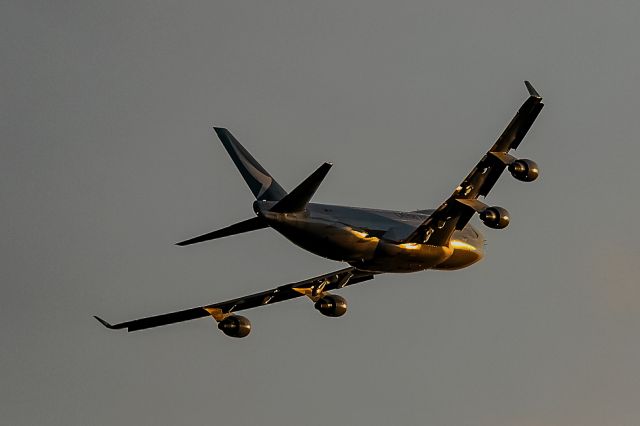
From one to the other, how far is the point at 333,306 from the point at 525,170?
11.2 meters

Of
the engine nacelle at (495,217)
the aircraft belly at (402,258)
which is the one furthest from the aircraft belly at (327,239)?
the engine nacelle at (495,217)

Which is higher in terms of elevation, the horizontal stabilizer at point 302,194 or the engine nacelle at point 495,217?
the engine nacelle at point 495,217

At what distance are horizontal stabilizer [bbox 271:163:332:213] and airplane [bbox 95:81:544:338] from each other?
1.6 inches

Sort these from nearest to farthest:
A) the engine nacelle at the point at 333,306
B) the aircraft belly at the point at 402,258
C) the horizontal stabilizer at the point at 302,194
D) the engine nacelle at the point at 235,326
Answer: the horizontal stabilizer at the point at 302,194, the aircraft belly at the point at 402,258, the engine nacelle at the point at 333,306, the engine nacelle at the point at 235,326

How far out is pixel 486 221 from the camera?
64875 mm

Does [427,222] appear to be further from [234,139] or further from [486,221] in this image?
[234,139]

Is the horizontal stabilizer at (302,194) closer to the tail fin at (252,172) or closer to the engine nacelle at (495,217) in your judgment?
the tail fin at (252,172)

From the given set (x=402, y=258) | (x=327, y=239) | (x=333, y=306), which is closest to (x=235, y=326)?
(x=333, y=306)

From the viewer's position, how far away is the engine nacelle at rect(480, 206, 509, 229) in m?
64.6

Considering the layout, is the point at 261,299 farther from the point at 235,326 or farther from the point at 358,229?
the point at 358,229

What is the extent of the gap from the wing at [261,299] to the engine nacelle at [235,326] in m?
0.45

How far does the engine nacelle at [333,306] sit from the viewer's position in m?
69.3

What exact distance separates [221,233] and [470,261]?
13.7 m

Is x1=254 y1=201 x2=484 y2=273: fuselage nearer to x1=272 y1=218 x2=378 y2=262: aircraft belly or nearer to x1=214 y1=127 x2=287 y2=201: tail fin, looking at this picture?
x1=272 y1=218 x2=378 y2=262: aircraft belly
